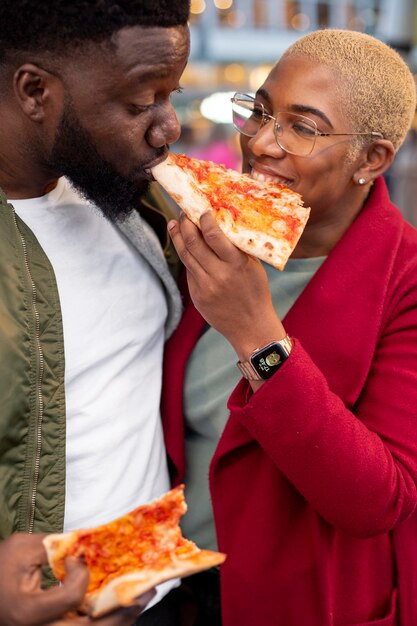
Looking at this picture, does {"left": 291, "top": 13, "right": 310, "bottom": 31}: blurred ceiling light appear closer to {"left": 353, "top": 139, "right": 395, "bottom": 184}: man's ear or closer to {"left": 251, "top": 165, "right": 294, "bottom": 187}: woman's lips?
{"left": 353, "top": 139, "right": 395, "bottom": 184}: man's ear

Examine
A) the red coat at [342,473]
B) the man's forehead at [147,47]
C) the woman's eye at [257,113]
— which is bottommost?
the red coat at [342,473]

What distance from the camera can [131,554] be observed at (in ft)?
5.15

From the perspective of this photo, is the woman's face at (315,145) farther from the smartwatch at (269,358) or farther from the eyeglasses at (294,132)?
the smartwatch at (269,358)

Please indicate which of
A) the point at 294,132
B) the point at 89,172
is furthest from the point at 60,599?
the point at 294,132

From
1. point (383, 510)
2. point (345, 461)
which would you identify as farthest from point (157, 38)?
point (383, 510)

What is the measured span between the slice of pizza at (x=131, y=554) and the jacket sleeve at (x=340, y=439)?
18.0 inches

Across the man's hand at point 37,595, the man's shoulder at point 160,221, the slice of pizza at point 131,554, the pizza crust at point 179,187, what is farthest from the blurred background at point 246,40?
the man's hand at point 37,595

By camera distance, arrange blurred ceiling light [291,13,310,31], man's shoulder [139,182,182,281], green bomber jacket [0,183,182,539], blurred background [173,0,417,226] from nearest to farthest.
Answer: green bomber jacket [0,183,182,539] → man's shoulder [139,182,182,281] → blurred background [173,0,417,226] → blurred ceiling light [291,13,310,31]

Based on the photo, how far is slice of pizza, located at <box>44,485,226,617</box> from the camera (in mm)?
1458

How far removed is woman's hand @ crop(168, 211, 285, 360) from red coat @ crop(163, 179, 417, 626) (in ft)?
0.43

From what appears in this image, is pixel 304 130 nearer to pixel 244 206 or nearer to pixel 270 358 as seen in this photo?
pixel 244 206

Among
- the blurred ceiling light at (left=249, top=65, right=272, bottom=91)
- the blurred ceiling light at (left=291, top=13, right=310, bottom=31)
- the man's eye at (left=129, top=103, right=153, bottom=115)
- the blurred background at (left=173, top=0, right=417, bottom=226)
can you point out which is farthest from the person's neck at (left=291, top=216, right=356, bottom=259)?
the blurred ceiling light at (left=291, top=13, right=310, bottom=31)

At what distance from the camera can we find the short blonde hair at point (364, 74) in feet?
7.61

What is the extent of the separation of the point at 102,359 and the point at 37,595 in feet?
2.77
